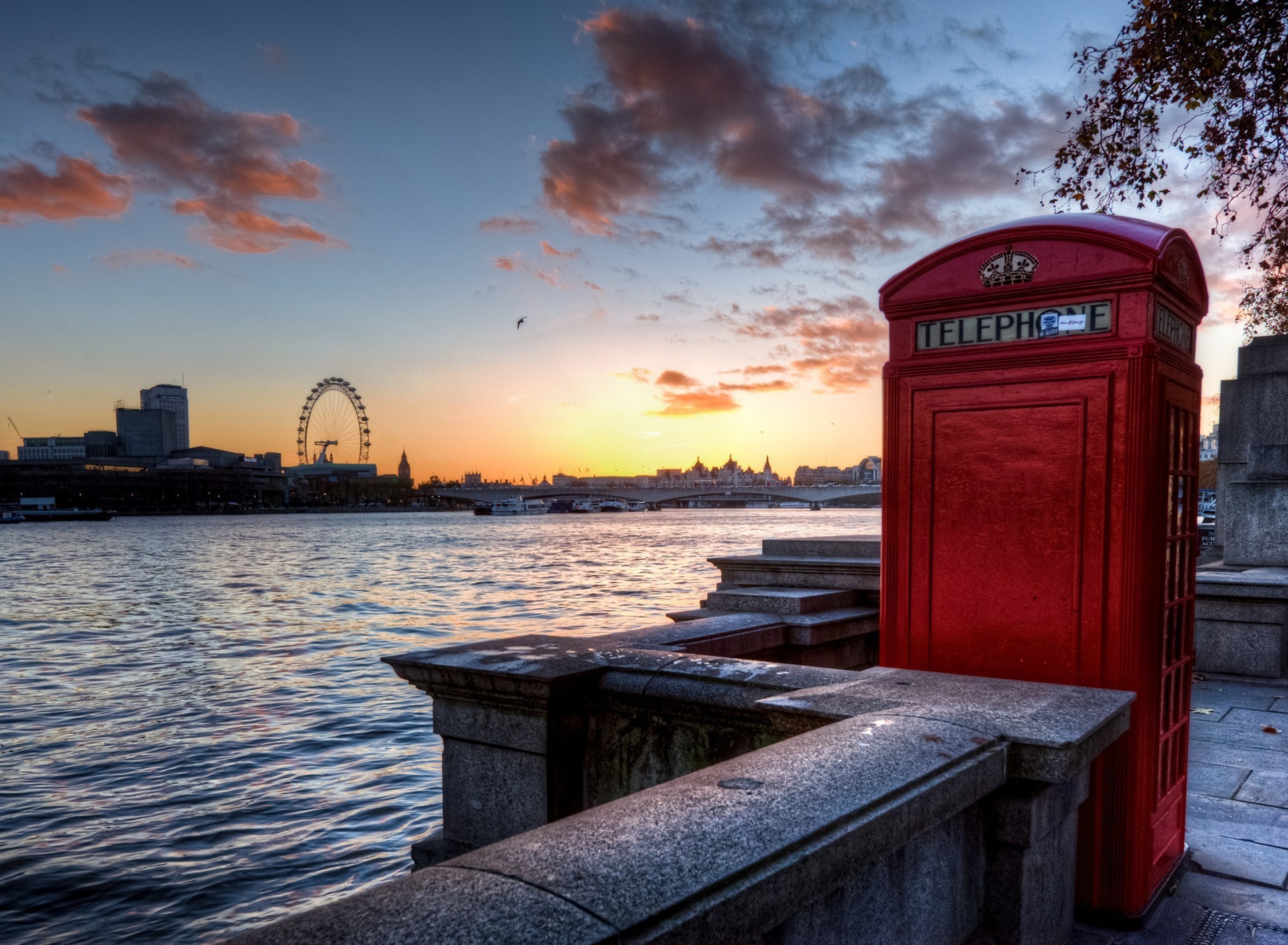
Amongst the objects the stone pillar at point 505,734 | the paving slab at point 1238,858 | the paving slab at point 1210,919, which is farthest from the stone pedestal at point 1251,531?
the stone pillar at point 505,734

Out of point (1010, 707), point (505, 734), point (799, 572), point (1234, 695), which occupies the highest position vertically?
point (799, 572)

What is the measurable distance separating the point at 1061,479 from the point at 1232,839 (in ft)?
7.01

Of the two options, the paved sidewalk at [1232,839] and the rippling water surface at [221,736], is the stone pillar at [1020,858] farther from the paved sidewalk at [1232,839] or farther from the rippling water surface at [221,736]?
the rippling water surface at [221,736]

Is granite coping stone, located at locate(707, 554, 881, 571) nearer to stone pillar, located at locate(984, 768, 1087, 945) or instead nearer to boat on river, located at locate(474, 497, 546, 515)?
stone pillar, located at locate(984, 768, 1087, 945)

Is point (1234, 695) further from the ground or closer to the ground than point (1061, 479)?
closer to the ground

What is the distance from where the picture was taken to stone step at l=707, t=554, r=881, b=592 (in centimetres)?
549

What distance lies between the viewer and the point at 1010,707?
103 inches

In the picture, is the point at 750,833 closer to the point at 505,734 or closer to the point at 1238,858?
the point at 505,734

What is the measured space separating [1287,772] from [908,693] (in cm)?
345

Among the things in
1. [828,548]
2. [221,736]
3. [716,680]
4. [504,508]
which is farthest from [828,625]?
[504,508]

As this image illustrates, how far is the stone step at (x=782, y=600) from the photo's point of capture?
16.4 ft

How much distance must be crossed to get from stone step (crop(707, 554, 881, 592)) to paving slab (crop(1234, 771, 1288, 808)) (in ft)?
6.89

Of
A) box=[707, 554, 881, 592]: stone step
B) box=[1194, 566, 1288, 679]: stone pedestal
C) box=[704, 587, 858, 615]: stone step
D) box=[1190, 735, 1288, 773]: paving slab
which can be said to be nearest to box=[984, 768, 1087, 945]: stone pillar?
box=[704, 587, 858, 615]: stone step

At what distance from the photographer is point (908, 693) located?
281 cm
